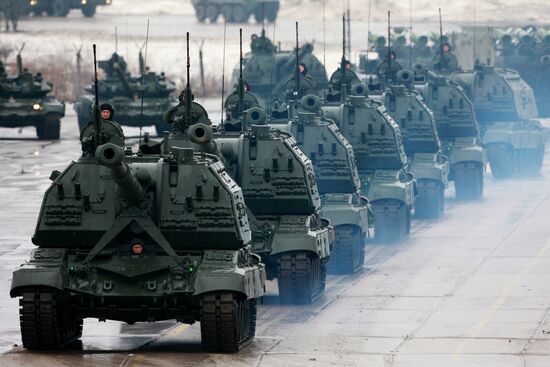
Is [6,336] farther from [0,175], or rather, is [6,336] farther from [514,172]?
[514,172]

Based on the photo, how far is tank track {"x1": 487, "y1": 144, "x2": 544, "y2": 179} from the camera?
182ft

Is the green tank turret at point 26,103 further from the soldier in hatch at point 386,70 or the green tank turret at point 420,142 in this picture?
the green tank turret at point 420,142

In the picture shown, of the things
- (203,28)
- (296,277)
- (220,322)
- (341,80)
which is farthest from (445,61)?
(203,28)

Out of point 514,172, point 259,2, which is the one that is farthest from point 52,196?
point 259,2

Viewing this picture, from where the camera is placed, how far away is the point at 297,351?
26531 mm

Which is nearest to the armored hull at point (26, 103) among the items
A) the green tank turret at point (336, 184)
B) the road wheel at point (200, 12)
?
the green tank turret at point (336, 184)

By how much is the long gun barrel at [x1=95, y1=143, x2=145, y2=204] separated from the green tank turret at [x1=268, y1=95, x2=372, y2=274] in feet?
29.9

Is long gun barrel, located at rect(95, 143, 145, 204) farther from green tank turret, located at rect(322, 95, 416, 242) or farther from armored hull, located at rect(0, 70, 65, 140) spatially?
armored hull, located at rect(0, 70, 65, 140)

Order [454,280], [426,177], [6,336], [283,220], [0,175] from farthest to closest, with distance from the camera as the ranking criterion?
[0,175], [426,177], [454,280], [283,220], [6,336]

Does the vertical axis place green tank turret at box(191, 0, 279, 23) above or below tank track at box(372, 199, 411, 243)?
above

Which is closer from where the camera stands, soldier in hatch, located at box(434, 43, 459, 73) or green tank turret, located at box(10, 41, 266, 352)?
green tank turret, located at box(10, 41, 266, 352)

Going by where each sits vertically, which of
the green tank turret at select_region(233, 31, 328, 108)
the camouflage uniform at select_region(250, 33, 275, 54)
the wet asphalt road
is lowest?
the wet asphalt road

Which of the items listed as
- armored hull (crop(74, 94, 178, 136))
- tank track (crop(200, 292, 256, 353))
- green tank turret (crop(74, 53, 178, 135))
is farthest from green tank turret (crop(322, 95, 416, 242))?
green tank turret (crop(74, 53, 178, 135))

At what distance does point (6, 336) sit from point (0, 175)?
2543 centimetres
